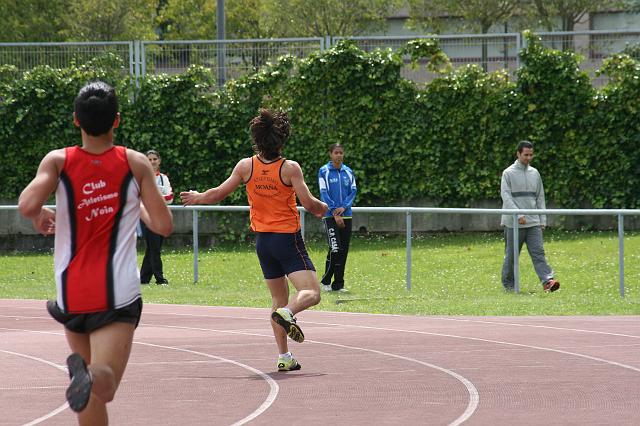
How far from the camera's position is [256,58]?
81.7ft

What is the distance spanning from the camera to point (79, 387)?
541cm

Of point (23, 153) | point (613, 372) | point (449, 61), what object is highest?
point (449, 61)

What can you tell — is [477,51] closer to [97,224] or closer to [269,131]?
[269,131]

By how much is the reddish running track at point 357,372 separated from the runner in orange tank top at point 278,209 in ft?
1.70

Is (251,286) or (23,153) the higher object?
(23,153)

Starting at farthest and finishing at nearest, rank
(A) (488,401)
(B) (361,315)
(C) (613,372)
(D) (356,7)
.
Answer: (D) (356,7) < (B) (361,315) < (C) (613,372) < (A) (488,401)

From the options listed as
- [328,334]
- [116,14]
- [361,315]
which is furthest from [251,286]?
[116,14]

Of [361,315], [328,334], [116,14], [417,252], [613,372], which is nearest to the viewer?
[613,372]

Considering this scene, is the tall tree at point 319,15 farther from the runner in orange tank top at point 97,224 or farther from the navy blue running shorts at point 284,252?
the runner in orange tank top at point 97,224

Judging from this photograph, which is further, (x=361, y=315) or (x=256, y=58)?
(x=256, y=58)

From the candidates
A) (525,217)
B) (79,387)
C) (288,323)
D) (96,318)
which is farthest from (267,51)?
(79,387)

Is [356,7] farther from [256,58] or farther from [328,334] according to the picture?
[328,334]

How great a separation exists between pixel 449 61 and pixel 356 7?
20.4 meters

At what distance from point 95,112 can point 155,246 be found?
12.3 metres
